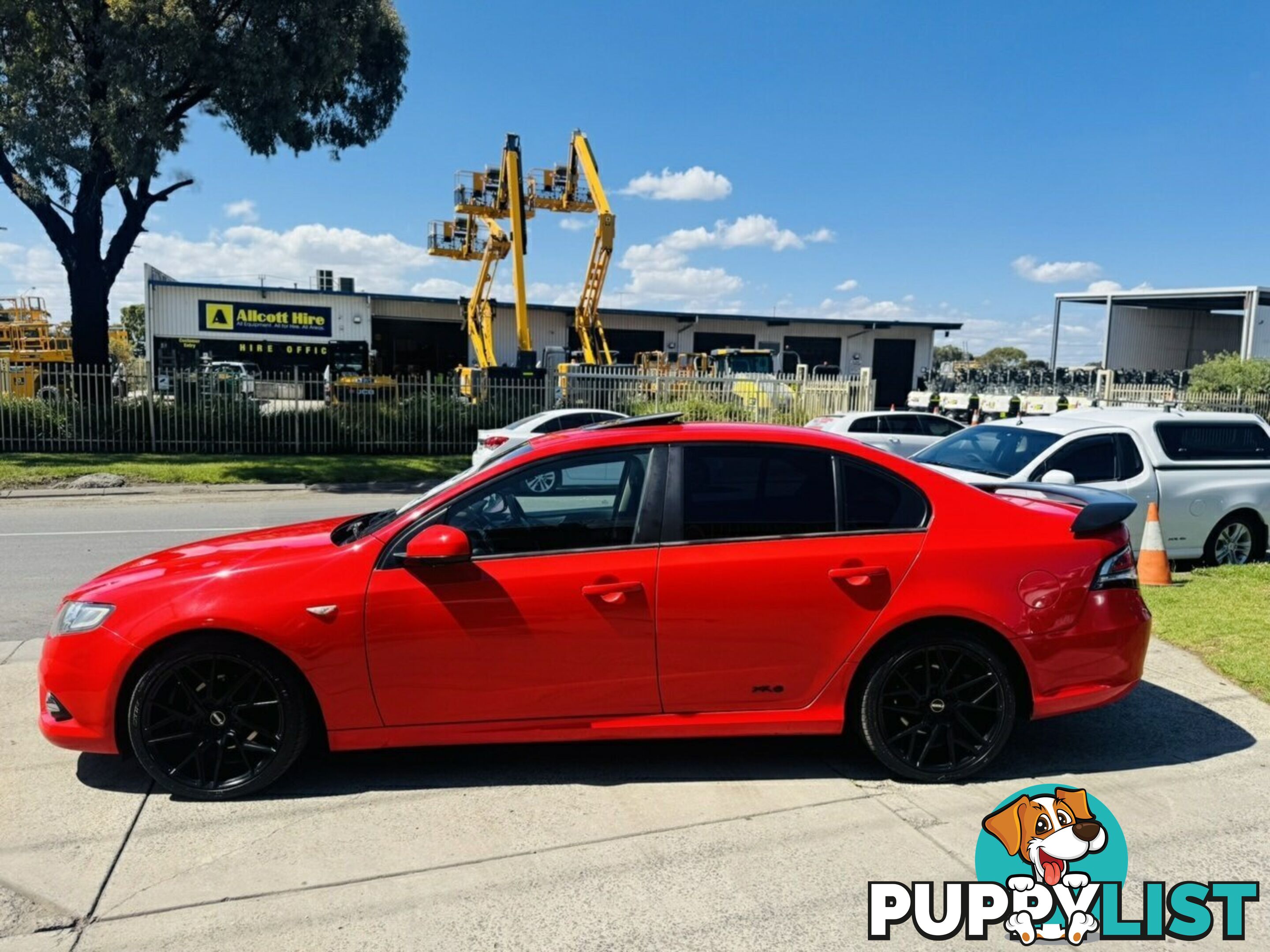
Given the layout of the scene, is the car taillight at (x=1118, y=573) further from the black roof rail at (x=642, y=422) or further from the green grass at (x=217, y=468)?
the green grass at (x=217, y=468)

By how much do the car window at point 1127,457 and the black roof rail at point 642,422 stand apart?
563cm

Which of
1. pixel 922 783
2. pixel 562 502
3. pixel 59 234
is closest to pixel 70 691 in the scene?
pixel 562 502

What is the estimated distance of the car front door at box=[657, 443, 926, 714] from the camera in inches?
150

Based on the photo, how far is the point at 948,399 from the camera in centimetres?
3016

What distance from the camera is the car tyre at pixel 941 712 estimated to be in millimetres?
3938

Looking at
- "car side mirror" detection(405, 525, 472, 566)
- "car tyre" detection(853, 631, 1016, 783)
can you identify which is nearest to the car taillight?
"car tyre" detection(853, 631, 1016, 783)

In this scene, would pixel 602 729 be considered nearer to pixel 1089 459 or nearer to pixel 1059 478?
pixel 1059 478

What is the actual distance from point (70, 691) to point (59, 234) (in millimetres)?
19887

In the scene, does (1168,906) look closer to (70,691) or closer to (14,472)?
(70,691)

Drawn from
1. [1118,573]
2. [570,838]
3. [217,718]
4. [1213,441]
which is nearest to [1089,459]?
[1213,441]

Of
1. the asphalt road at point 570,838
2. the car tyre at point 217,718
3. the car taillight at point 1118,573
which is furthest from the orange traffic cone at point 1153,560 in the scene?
the car tyre at point 217,718

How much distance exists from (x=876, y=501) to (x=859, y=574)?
1.20ft

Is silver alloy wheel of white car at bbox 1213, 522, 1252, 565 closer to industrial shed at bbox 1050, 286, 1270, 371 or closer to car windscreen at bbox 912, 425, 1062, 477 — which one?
car windscreen at bbox 912, 425, 1062, 477

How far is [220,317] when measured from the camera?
127 feet
